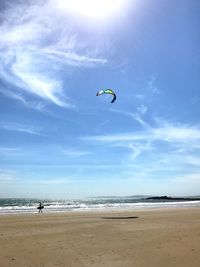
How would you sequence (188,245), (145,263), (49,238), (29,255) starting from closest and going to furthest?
(145,263)
(29,255)
(188,245)
(49,238)

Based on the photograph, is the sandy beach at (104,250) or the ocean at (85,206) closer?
the sandy beach at (104,250)

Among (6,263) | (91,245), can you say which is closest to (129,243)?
(91,245)

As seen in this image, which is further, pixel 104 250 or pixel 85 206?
pixel 85 206

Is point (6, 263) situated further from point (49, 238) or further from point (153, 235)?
point (153, 235)

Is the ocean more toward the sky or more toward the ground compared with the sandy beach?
more toward the sky

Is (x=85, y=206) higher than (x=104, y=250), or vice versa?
(x=85, y=206)

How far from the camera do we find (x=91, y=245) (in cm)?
1397

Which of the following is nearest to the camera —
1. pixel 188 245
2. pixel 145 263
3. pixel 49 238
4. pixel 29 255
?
pixel 145 263

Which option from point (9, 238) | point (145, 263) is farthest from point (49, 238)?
point (145, 263)

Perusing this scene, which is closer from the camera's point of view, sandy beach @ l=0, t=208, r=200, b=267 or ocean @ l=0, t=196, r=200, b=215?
sandy beach @ l=0, t=208, r=200, b=267

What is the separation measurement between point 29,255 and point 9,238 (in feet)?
16.1

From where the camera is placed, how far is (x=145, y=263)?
1071 centimetres

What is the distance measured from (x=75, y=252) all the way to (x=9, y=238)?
209 inches

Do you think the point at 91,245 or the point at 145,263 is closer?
the point at 145,263
